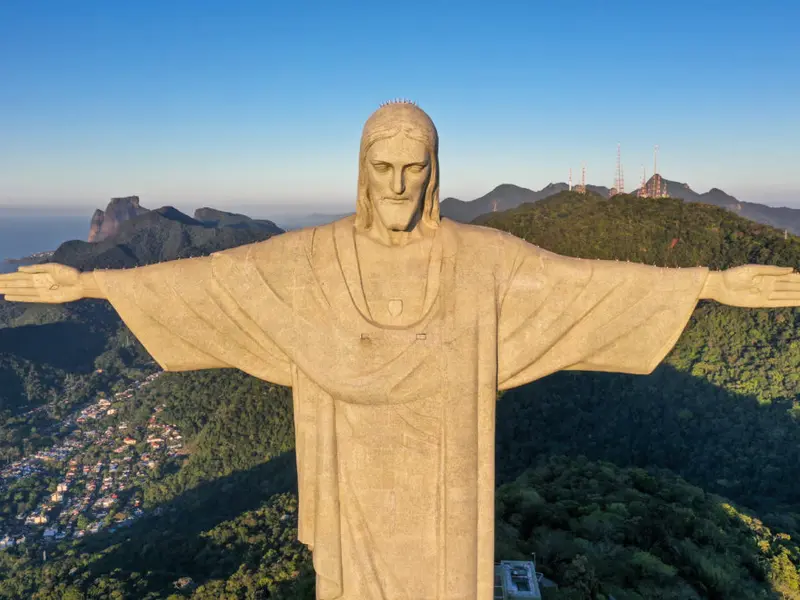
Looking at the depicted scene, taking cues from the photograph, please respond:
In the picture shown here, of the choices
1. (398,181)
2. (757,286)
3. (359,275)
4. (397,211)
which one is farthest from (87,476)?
(757,286)

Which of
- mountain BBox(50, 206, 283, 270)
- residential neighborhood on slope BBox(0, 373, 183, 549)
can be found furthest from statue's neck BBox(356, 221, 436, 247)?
mountain BBox(50, 206, 283, 270)

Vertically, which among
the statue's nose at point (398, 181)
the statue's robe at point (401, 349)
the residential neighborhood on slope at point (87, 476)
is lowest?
the residential neighborhood on slope at point (87, 476)

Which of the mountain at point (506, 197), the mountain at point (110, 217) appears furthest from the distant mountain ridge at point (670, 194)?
the mountain at point (110, 217)

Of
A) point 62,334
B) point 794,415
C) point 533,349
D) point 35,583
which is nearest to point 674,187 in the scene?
point 794,415

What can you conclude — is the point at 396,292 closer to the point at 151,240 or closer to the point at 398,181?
the point at 398,181

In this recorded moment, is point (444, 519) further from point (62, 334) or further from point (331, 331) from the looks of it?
point (62, 334)

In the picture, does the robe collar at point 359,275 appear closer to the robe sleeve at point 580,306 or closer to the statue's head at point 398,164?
the statue's head at point 398,164
